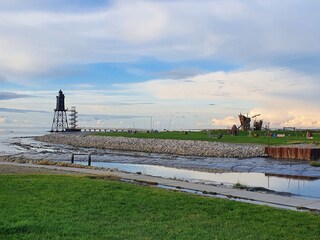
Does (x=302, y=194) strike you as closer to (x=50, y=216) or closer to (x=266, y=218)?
(x=266, y=218)

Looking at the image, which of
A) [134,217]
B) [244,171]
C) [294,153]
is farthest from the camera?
[294,153]

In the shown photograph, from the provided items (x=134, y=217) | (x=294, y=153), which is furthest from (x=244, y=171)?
(x=134, y=217)

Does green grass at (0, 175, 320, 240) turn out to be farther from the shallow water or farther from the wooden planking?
the wooden planking

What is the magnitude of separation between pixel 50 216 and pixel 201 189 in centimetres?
766

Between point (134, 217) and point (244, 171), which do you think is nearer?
point (134, 217)

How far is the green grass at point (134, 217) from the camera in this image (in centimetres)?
853

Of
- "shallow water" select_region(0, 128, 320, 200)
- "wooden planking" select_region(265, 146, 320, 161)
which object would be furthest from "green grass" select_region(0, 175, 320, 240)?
"wooden planking" select_region(265, 146, 320, 161)

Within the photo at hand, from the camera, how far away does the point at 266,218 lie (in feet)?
34.2

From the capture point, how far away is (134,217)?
32.9 feet

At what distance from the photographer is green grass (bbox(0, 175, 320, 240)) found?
8531 millimetres

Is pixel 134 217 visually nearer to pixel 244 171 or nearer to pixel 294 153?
pixel 244 171

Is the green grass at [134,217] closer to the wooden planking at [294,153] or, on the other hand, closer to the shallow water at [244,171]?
the shallow water at [244,171]

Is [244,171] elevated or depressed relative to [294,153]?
depressed

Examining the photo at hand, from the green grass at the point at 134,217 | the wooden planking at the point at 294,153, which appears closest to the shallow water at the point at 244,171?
the wooden planking at the point at 294,153
